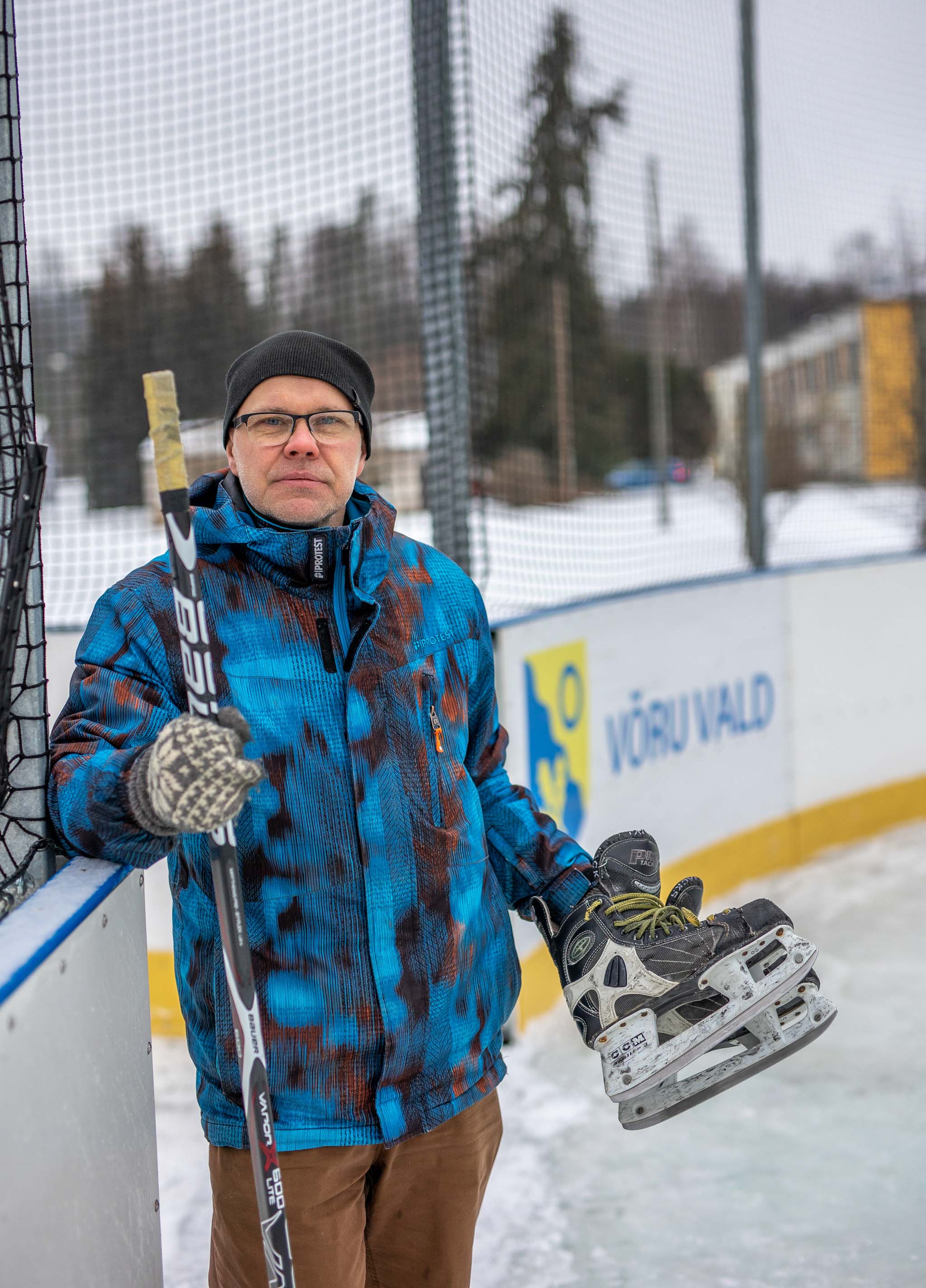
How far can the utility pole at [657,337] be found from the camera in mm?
6555

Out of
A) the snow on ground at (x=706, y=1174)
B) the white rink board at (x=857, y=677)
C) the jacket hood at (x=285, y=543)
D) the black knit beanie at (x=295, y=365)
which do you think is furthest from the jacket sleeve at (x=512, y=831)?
the white rink board at (x=857, y=677)

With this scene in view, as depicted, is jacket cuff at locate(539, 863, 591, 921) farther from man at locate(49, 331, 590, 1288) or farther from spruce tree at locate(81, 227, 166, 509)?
spruce tree at locate(81, 227, 166, 509)

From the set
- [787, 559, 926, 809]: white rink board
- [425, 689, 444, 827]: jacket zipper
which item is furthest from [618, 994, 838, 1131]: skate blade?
[787, 559, 926, 809]: white rink board

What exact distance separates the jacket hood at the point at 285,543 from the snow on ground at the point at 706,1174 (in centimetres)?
157

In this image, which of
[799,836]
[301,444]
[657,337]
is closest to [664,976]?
[301,444]

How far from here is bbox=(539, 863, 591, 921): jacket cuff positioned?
1600mm

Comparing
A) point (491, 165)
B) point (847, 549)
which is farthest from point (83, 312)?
point (491, 165)

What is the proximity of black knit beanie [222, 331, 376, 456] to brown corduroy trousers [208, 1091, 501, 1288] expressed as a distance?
90cm

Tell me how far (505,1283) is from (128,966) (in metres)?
1.33

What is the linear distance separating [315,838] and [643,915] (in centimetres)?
46

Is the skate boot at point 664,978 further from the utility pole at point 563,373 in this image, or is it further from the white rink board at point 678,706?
the utility pole at point 563,373

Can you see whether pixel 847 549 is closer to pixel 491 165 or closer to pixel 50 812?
pixel 491 165

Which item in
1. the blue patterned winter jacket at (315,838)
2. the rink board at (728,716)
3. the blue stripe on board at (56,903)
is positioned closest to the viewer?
the blue stripe on board at (56,903)

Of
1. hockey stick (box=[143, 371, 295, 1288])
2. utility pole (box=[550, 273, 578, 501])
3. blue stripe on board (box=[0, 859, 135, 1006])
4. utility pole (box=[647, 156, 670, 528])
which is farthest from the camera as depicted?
utility pole (box=[550, 273, 578, 501])
